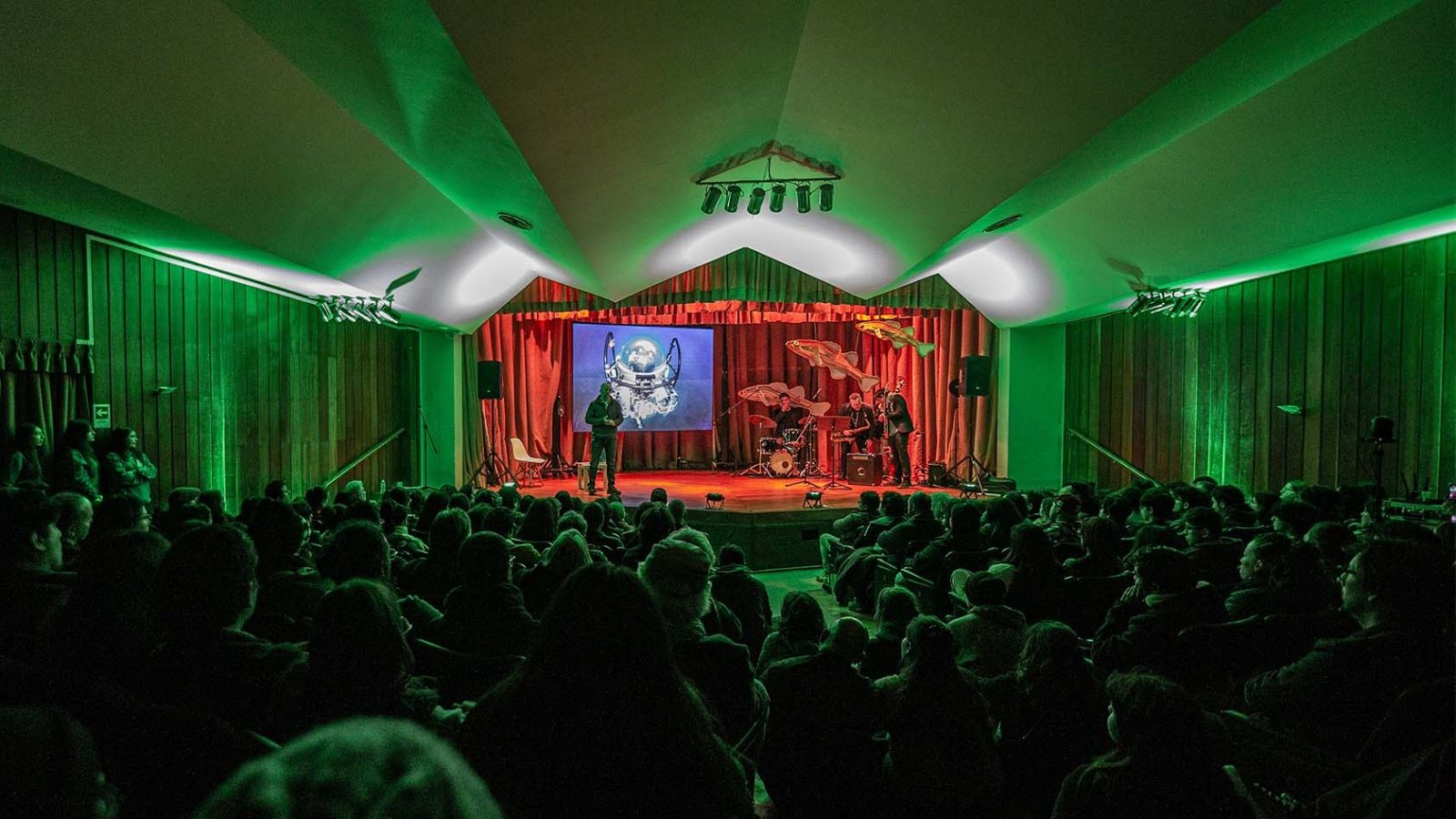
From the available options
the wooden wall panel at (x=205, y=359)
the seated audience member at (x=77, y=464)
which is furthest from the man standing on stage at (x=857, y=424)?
the seated audience member at (x=77, y=464)

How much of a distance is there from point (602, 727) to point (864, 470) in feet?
34.5

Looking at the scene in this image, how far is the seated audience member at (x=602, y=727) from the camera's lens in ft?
3.36

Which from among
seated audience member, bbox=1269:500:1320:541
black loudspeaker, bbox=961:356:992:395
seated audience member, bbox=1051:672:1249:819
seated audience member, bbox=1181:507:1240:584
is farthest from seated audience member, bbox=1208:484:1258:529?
black loudspeaker, bbox=961:356:992:395

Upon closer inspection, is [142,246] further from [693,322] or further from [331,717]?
[693,322]

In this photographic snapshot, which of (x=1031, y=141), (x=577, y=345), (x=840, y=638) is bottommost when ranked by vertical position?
(x=840, y=638)

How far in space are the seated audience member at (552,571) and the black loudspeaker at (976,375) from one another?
895cm

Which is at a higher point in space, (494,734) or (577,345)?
(577,345)

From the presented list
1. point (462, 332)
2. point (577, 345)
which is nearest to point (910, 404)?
point (577, 345)

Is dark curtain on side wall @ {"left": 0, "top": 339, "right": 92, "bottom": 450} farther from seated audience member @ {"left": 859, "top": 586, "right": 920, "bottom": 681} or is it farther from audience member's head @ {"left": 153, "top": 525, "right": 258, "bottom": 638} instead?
seated audience member @ {"left": 859, "top": 586, "right": 920, "bottom": 681}

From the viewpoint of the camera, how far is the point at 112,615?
63.6 inches

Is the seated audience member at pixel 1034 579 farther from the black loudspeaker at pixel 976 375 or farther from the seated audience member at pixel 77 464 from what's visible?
the black loudspeaker at pixel 976 375

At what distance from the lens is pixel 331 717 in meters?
1.44

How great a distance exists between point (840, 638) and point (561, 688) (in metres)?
1.22

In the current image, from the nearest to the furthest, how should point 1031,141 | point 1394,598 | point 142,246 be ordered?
point 1394,598
point 1031,141
point 142,246
